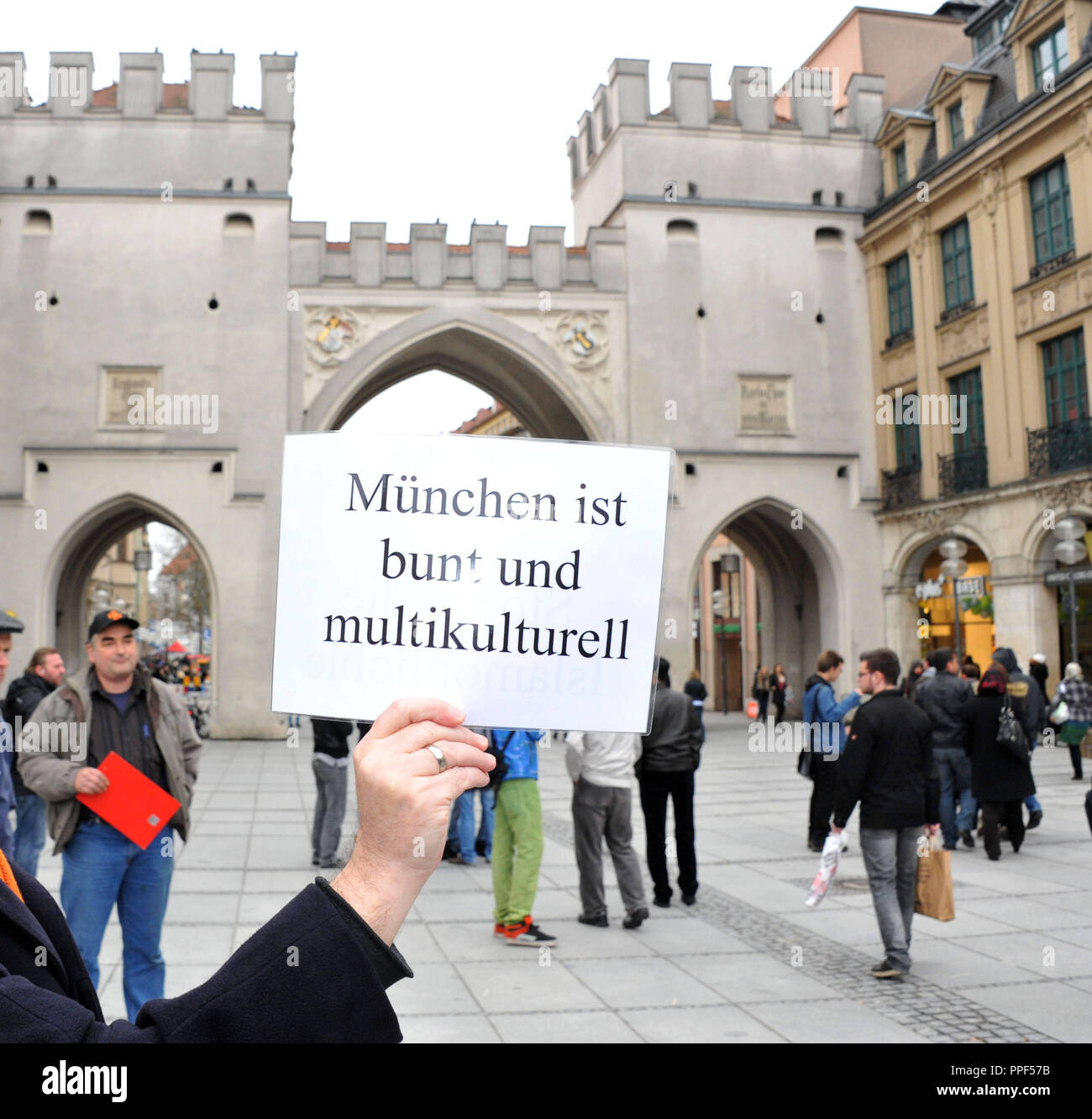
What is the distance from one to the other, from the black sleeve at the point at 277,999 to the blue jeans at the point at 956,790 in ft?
33.9

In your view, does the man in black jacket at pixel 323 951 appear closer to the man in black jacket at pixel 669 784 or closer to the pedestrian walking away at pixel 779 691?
the man in black jacket at pixel 669 784

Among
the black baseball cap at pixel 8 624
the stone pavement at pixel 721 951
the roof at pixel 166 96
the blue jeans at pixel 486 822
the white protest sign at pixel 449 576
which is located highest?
the roof at pixel 166 96

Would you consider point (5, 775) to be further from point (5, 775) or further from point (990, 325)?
point (990, 325)

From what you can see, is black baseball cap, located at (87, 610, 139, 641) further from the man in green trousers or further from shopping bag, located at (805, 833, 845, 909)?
shopping bag, located at (805, 833, 845, 909)

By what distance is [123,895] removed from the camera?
4.95 meters

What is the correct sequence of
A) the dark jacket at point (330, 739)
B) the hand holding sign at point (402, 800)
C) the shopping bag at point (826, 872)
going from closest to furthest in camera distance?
the hand holding sign at point (402, 800) < the shopping bag at point (826, 872) < the dark jacket at point (330, 739)

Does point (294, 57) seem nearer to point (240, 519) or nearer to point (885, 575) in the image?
point (240, 519)

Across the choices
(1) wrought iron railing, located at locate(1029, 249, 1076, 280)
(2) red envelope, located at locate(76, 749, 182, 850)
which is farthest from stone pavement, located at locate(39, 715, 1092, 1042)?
(1) wrought iron railing, located at locate(1029, 249, 1076, 280)

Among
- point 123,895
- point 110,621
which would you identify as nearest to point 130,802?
point 123,895

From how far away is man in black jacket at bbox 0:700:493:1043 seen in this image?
1.25 m

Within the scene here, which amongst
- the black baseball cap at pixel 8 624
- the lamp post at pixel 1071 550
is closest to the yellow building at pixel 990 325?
the lamp post at pixel 1071 550

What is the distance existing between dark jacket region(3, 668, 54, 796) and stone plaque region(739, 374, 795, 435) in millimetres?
22277

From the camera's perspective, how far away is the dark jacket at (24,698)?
8.19 meters

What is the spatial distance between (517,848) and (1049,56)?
22343mm
